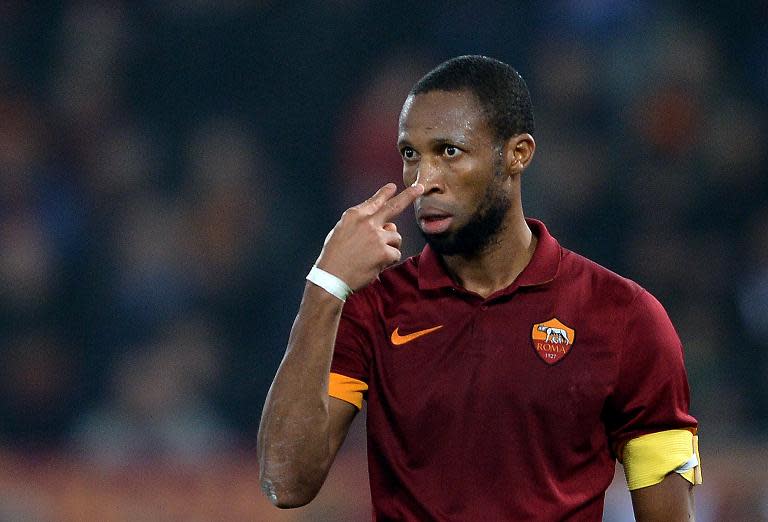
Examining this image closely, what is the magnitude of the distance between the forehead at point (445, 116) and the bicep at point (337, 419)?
25.2 inches

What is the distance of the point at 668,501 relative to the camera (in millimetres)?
2965

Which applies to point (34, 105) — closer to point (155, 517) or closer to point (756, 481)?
point (155, 517)

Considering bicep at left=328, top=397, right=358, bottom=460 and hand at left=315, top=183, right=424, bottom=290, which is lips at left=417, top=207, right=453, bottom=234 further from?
bicep at left=328, top=397, right=358, bottom=460

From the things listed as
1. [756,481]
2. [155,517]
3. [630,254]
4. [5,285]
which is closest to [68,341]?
[5,285]

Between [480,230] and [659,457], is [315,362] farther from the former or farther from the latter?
[659,457]

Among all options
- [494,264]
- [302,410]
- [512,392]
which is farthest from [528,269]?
[302,410]

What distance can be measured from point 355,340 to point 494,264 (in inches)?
15.2

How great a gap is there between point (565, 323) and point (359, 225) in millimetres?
551

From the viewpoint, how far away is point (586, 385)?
2.95 m

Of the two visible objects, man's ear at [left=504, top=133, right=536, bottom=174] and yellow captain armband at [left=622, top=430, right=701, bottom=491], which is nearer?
yellow captain armband at [left=622, top=430, right=701, bottom=491]

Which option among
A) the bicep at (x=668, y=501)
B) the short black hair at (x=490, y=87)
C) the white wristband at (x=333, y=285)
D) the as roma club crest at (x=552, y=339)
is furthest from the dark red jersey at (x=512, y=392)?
the short black hair at (x=490, y=87)

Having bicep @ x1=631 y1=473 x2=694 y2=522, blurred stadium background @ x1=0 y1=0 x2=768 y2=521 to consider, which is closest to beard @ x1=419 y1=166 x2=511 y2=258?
bicep @ x1=631 y1=473 x2=694 y2=522

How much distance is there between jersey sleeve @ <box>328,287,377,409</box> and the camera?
303cm

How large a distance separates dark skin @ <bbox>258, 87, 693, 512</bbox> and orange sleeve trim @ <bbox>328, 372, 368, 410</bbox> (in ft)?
0.06
